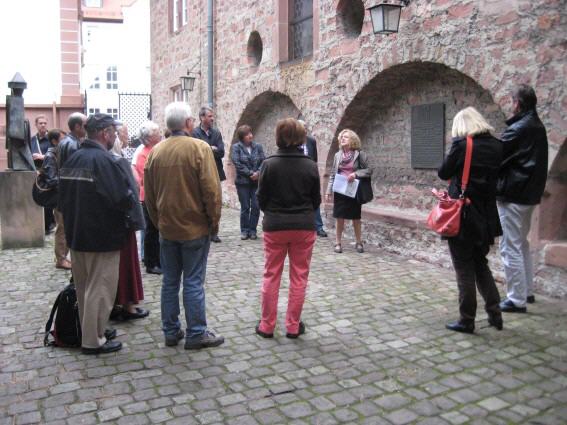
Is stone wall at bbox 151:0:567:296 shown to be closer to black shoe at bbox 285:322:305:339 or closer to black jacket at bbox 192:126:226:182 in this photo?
black jacket at bbox 192:126:226:182

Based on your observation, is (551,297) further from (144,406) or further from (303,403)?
(144,406)

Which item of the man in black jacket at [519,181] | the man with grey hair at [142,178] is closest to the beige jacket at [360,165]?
the man with grey hair at [142,178]

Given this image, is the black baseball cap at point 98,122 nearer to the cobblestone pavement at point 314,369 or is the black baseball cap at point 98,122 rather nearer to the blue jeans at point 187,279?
the blue jeans at point 187,279

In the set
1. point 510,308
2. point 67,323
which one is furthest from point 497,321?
point 67,323

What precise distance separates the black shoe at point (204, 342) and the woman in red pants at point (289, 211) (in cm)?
38

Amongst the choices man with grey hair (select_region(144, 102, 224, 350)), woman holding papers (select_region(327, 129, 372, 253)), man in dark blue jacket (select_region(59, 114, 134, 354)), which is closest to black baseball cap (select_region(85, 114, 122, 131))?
man in dark blue jacket (select_region(59, 114, 134, 354))

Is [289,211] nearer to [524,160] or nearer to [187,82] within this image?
[524,160]

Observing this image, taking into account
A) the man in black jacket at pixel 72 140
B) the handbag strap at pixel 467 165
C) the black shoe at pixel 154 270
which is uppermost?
the man in black jacket at pixel 72 140

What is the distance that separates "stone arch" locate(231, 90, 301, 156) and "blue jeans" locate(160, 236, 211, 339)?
21.1ft

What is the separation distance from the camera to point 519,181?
188 inches

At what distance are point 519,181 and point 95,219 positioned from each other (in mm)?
3237

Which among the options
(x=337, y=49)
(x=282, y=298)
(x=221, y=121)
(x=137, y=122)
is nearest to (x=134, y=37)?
(x=137, y=122)

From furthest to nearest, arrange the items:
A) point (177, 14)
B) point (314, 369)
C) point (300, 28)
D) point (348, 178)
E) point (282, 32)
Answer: point (177, 14) < point (282, 32) < point (300, 28) < point (348, 178) < point (314, 369)

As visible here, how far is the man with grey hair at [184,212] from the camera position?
3.90 metres
